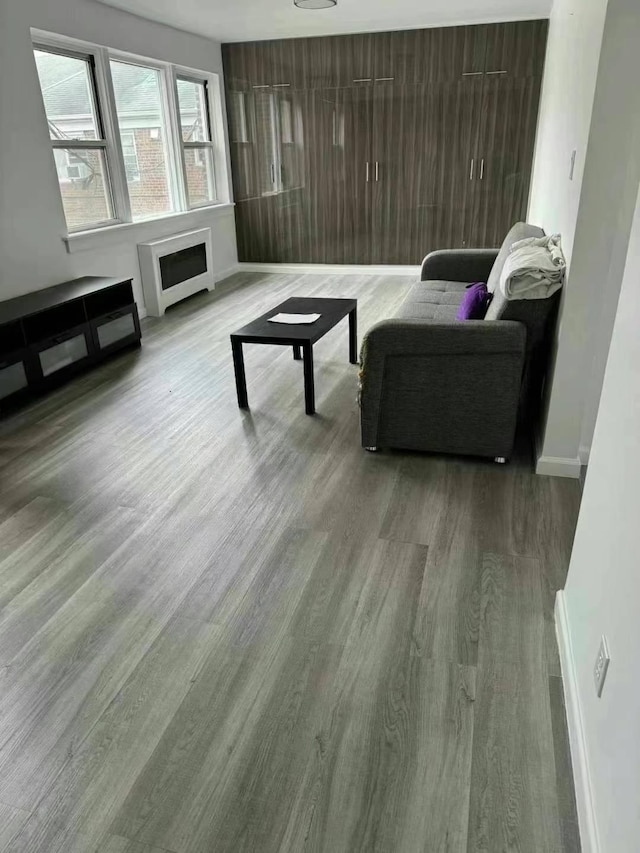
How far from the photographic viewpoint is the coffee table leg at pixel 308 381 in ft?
10.5

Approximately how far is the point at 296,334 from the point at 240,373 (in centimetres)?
44

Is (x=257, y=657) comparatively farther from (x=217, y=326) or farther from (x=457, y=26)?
(x=457, y=26)

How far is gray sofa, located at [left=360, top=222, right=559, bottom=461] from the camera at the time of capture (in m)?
2.63

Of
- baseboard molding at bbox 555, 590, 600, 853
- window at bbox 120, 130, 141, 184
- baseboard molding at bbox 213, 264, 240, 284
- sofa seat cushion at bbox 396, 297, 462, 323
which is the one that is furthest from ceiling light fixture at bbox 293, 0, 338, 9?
baseboard molding at bbox 555, 590, 600, 853

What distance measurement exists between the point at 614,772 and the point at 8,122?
15.0ft

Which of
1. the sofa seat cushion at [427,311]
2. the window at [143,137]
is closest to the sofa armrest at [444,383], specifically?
the sofa seat cushion at [427,311]

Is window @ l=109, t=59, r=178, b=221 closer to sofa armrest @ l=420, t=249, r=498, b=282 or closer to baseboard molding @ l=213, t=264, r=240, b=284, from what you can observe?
baseboard molding @ l=213, t=264, r=240, b=284

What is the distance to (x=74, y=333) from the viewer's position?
13.3ft

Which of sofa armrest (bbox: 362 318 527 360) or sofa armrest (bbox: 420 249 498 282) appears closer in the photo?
sofa armrest (bbox: 362 318 527 360)

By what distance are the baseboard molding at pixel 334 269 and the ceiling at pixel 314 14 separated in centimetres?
232

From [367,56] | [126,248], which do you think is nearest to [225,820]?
[126,248]

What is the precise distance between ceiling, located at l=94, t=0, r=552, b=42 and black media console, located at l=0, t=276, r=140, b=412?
2.32 m

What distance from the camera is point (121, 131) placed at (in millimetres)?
5113

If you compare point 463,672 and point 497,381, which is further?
point 497,381
